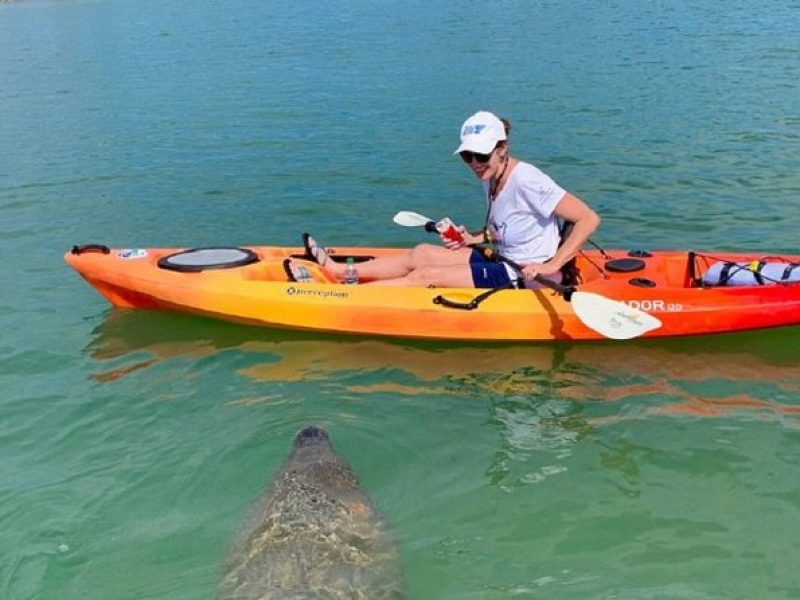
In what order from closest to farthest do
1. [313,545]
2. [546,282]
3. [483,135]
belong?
[313,545] → [483,135] → [546,282]

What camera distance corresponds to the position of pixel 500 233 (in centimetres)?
657

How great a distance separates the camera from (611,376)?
630 centimetres

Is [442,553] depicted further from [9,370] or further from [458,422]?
[9,370]

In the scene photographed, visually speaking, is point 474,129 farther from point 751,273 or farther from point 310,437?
point 751,273

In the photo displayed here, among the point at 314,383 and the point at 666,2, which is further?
the point at 666,2

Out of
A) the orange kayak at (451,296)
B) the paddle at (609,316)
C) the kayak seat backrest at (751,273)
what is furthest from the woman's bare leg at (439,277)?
the kayak seat backrest at (751,273)

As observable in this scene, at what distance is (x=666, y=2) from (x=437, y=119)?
1571 cm

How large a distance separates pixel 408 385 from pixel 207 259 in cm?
222

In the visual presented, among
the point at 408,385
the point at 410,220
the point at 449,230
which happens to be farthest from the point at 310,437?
the point at 410,220

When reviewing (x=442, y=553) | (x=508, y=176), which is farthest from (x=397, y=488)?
(x=508, y=176)

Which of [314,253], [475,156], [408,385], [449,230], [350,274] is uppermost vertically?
[475,156]

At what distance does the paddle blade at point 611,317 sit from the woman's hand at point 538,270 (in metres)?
0.24

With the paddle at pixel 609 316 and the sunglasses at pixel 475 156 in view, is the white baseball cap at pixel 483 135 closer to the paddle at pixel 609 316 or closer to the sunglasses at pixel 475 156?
the sunglasses at pixel 475 156

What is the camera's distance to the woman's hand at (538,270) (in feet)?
20.8
